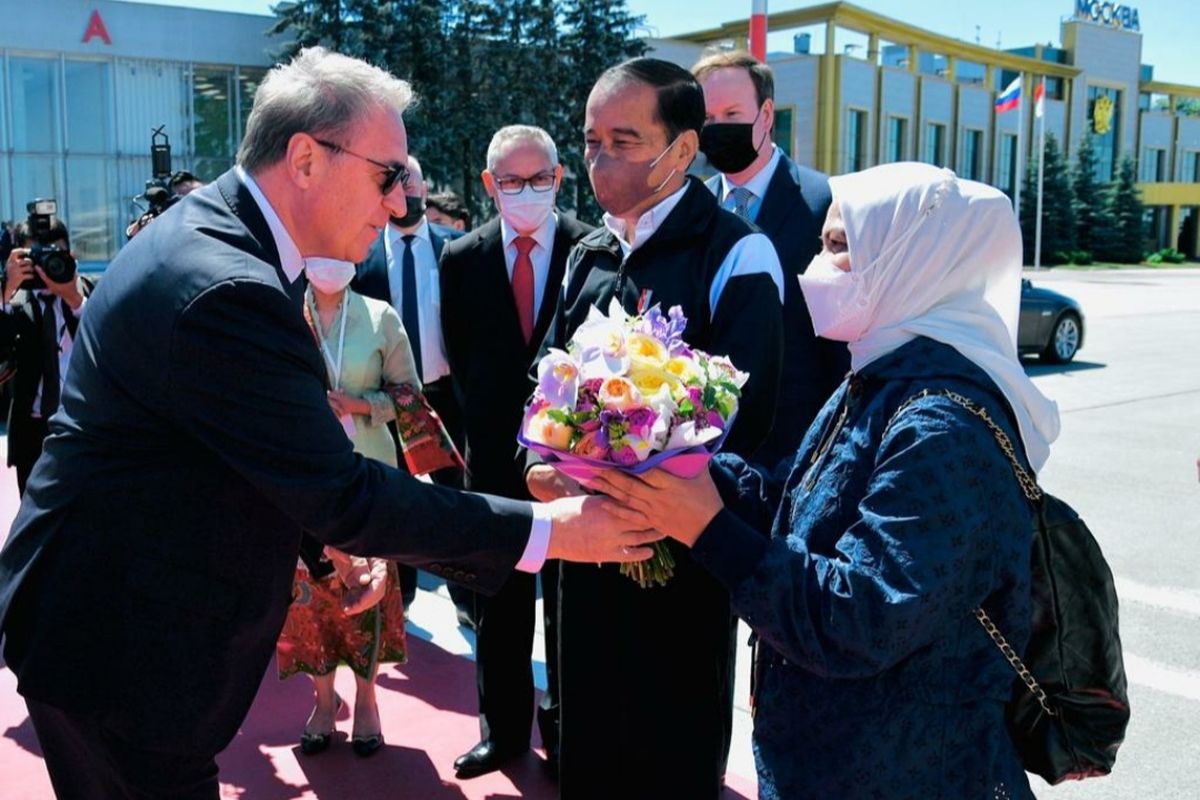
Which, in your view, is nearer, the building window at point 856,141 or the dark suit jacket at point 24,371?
the dark suit jacket at point 24,371

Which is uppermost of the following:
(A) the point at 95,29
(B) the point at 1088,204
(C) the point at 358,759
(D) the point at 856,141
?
(D) the point at 856,141

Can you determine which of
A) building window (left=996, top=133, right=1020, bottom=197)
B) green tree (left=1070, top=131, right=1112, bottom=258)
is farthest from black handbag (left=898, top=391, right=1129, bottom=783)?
building window (left=996, top=133, right=1020, bottom=197)

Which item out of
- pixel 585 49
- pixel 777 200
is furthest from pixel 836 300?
pixel 585 49

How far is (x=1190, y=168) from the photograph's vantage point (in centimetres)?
7519

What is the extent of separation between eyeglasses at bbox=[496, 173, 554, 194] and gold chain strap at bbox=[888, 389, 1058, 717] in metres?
2.83

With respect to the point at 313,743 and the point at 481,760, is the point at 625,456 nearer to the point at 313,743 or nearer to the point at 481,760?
the point at 481,760

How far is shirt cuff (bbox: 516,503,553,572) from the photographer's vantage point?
2438 mm

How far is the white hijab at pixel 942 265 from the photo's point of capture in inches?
79.4

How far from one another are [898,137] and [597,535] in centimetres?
5646

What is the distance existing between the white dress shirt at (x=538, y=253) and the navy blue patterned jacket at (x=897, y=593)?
2.47 meters

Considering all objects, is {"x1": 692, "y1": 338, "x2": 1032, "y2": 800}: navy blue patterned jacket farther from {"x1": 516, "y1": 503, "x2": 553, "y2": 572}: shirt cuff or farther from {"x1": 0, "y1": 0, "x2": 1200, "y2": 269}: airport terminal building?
{"x1": 0, "y1": 0, "x2": 1200, "y2": 269}: airport terminal building

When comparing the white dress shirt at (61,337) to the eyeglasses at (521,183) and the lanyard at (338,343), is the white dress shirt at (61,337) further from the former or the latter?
the eyeglasses at (521,183)

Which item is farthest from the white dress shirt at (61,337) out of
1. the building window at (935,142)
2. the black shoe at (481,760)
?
the building window at (935,142)

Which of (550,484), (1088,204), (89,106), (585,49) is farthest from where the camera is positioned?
(1088,204)
